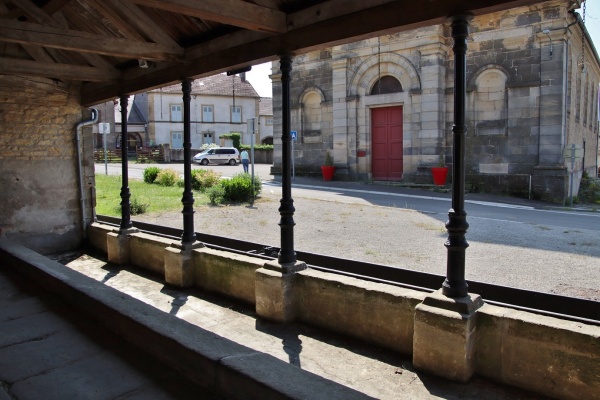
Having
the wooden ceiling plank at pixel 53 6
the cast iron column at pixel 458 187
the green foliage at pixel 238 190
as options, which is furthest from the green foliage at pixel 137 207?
the cast iron column at pixel 458 187

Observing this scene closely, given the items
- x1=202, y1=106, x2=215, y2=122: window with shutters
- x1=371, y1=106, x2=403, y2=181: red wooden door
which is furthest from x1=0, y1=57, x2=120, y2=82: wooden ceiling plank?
x1=202, y1=106, x2=215, y2=122: window with shutters

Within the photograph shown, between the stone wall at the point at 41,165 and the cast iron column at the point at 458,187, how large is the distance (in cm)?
677

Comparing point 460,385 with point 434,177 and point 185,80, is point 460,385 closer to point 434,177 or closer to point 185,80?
point 185,80

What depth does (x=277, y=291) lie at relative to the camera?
4262 millimetres

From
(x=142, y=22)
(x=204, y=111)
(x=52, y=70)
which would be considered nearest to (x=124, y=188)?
(x=52, y=70)

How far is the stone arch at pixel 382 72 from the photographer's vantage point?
15.1 m

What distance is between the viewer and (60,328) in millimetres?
3848

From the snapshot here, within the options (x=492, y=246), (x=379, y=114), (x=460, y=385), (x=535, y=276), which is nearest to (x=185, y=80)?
(x=460, y=385)

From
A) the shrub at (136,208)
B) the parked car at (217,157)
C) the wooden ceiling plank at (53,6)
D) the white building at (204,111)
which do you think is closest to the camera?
the wooden ceiling plank at (53,6)

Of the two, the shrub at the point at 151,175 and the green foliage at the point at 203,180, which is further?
the shrub at the point at 151,175

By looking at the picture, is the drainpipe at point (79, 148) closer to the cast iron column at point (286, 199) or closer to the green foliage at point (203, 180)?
the cast iron column at point (286, 199)

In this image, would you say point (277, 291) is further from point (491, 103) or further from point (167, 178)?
point (167, 178)

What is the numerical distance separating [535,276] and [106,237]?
6.26m

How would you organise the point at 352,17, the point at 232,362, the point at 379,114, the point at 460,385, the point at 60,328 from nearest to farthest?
1. the point at 232,362
2. the point at 460,385
3. the point at 352,17
4. the point at 60,328
5. the point at 379,114
